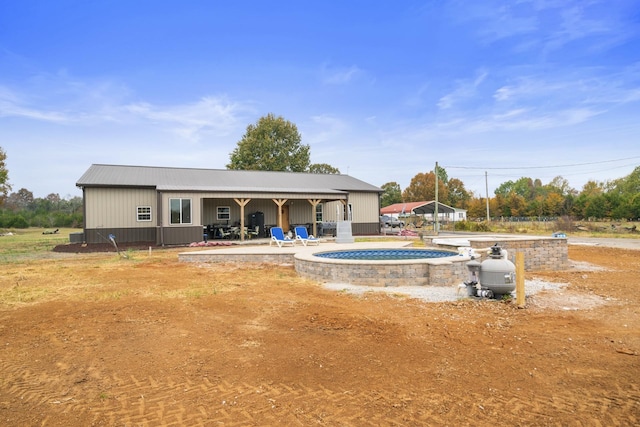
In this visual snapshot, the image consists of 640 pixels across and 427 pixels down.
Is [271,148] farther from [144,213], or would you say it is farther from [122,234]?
[122,234]

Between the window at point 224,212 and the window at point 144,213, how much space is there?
3.68m

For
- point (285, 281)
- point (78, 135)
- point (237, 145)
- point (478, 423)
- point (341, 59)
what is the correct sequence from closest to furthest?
point (478, 423)
point (285, 281)
point (341, 59)
point (78, 135)
point (237, 145)

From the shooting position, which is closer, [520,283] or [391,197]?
[520,283]

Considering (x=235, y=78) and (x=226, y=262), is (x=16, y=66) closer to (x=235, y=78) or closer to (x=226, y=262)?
(x=235, y=78)

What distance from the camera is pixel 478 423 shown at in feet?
8.37

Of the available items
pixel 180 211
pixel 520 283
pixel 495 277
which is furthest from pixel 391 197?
pixel 520 283

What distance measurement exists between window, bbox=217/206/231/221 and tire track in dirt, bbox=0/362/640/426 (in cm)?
1800

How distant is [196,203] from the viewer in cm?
1717

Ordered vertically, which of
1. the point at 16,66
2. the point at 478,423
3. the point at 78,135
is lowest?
the point at 478,423

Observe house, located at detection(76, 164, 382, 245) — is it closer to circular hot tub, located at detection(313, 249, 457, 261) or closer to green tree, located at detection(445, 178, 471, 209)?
circular hot tub, located at detection(313, 249, 457, 261)

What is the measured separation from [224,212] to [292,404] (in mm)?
19039

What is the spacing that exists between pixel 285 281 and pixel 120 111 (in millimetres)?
17011

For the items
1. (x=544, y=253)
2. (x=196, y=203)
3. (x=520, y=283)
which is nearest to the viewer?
(x=520, y=283)

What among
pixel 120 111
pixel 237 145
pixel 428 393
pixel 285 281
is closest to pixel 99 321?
pixel 285 281
